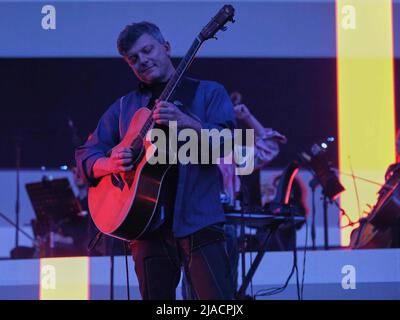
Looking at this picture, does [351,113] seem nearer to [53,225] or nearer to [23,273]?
[53,225]

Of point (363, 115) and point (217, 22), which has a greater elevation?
point (363, 115)

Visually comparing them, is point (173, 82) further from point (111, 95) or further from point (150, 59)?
point (111, 95)

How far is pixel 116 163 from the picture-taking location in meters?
3.06

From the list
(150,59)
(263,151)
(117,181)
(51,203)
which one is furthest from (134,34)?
(51,203)

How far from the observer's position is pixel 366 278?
15.8 feet

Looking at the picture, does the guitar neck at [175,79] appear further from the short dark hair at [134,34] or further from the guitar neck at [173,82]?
the short dark hair at [134,34]

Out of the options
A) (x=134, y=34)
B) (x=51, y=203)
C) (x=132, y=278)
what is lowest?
(x=132, y=278)

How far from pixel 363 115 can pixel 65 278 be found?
14.6 ft

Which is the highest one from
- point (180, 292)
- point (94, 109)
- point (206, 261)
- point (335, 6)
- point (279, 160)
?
point (335, 6)

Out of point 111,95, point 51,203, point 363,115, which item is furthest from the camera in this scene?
point 111,95

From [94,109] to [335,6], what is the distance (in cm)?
299

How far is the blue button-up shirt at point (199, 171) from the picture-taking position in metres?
2.89

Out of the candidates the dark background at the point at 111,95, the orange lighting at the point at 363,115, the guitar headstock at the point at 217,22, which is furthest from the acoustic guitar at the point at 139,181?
the dark background at the point at 111,95

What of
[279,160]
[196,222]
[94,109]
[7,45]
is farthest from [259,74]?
[196,222]
